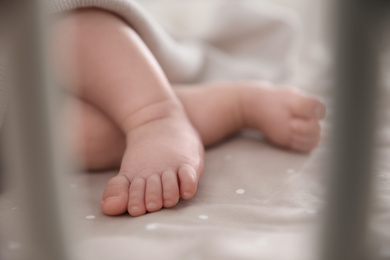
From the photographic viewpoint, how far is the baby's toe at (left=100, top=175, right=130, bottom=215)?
38 centimetres

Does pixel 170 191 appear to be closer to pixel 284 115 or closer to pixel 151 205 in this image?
pixel 151 205

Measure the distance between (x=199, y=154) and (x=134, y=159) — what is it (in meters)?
0.08

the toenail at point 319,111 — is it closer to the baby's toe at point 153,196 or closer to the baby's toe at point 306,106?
the baby's toe at point 306,106

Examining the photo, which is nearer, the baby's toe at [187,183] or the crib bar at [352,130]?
the crib bar at [352,130]

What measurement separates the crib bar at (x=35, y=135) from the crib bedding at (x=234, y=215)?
2 cm

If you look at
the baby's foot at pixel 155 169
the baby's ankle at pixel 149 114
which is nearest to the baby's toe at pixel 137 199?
the baby's foot at pixel 155 169

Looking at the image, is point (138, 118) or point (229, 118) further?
point (229, 118)

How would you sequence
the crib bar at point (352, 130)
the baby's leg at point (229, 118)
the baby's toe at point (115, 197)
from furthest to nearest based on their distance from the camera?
1. the baby's leg at point (229, 118)
2. the baby's toe at point (115, 197)
3. the crib bar at point (352, 130)

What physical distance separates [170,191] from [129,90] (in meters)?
0.15

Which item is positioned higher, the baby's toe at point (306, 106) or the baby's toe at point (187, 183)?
the baby's toe at point (306, 106)

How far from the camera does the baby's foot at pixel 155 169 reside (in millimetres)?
386

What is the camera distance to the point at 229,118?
0.60 m

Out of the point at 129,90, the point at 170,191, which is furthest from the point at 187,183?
the point at 129,90

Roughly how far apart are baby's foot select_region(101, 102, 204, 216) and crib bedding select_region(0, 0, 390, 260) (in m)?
0.01
